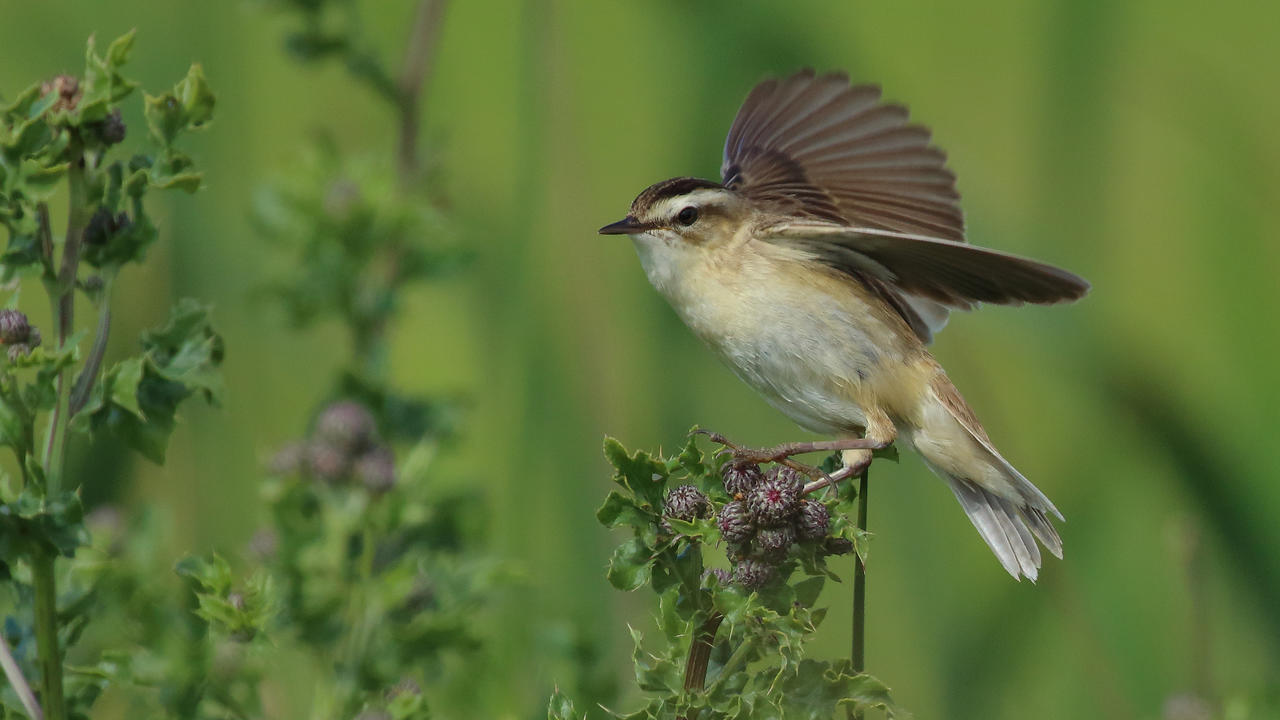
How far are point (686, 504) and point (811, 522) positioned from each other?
21 centimetres

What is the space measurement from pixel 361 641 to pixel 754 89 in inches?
69.5

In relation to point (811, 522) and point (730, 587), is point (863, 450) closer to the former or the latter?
point (811, 522)

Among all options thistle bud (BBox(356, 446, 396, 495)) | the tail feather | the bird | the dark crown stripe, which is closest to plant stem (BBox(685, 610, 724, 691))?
the bird

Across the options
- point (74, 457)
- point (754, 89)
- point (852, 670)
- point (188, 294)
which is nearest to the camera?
point (852, 670)

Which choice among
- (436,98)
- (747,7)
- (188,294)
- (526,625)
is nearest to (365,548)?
(526,625)

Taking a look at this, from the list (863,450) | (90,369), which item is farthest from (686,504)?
(90,369)

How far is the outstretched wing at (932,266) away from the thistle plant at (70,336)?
130 centimetres

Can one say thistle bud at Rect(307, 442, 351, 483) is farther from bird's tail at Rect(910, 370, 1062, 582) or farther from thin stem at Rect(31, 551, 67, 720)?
bird's tail at Rect(910, 370, 1062, 582)

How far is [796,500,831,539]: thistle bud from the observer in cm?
209

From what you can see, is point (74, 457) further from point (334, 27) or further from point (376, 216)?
point (334, 27)

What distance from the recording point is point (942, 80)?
5.71m

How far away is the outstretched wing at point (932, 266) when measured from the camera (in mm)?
2508

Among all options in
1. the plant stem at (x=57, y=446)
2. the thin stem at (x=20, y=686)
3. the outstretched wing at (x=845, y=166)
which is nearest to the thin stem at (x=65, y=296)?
the plant stem at (x=57, y=446)

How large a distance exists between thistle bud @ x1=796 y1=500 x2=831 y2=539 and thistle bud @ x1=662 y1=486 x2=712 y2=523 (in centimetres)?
15
